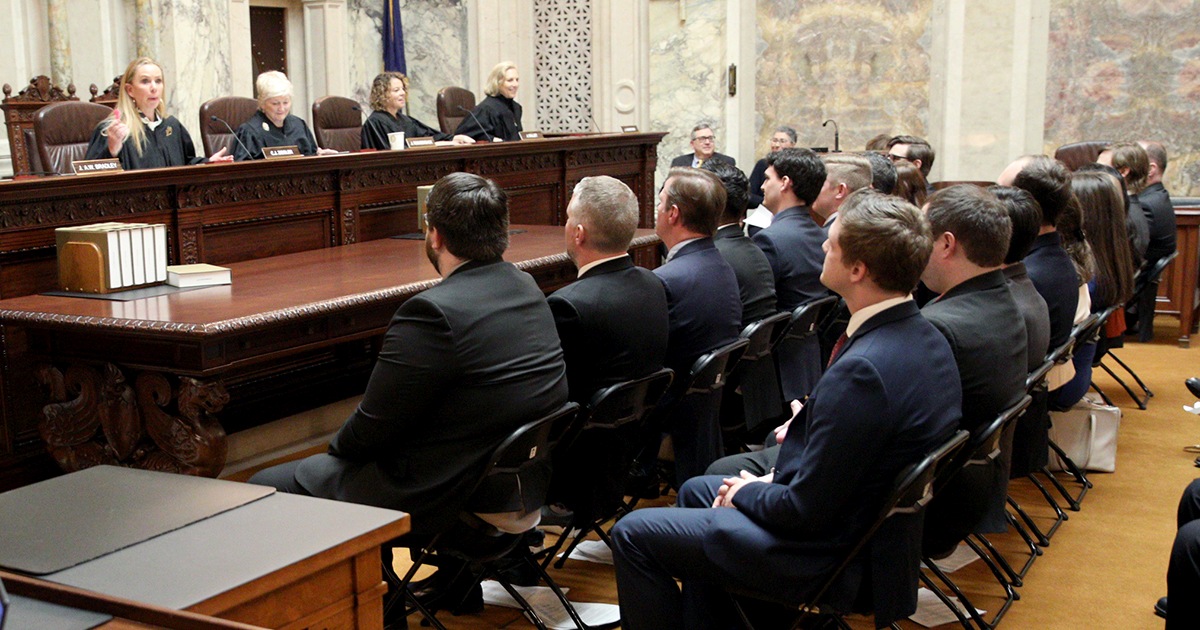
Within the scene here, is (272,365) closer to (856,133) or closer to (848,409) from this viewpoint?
(848,409)

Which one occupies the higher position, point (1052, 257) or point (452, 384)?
point (1052, 257)

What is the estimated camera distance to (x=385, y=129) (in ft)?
26.5

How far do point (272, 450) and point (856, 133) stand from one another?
6.70m

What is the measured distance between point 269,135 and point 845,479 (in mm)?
5370

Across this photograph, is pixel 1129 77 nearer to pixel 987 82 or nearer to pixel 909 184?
pixel 987 82

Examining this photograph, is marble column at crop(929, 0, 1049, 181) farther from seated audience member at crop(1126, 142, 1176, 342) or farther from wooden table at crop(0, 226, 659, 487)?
wooden table at crop(0, 226, 659, 487)

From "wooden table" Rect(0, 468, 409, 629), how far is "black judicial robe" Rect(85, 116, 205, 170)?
13.8 ft

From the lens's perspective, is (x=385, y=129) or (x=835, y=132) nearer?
(x=385, y=129)

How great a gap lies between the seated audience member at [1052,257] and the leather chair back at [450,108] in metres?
5.09

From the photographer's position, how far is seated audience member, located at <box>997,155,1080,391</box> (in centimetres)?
445

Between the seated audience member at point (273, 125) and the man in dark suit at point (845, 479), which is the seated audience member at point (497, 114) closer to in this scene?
the seated audience member at point (273, 125)

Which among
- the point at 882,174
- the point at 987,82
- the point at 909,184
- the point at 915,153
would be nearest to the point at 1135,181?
the point at 915,153

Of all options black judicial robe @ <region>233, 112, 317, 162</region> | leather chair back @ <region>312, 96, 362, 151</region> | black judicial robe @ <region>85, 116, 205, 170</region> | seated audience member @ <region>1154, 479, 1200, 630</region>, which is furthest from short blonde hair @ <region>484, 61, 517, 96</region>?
seated audience member @ <region>1154, 479, 1200, 630</region>

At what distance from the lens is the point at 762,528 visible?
2.71 metres
